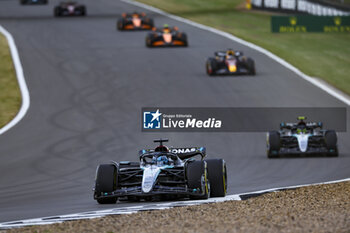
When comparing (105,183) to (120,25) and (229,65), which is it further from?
(120,25)

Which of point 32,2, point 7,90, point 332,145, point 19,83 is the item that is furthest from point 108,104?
point 32,2

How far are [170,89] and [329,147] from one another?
486 inches

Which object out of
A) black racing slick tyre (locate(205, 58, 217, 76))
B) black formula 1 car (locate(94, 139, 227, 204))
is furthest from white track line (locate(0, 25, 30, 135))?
black formula 1 car (locate(94, 139, 227, 204))

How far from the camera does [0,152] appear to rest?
2367cm

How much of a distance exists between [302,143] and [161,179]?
27.2 feet

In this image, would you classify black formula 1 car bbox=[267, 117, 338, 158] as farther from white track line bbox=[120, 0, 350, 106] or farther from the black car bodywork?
the black car bodywork

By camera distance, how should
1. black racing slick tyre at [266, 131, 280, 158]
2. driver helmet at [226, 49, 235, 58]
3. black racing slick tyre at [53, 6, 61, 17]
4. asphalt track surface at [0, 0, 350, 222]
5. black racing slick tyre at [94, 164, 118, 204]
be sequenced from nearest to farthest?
black racing slick tyre at [94, 164, 118, 204] → asphalt track surface at [0, 0, 350, 222] → black racing slick tyre at [266, 131, 280, 158] → driver helmet at [226, 49, 235, 58] → black racing slick tyre at [53, 6, 61, 17]

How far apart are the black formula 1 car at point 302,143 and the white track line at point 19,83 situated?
901cm

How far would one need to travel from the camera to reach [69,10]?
5616 cm

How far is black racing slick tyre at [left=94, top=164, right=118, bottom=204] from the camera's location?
583 inches

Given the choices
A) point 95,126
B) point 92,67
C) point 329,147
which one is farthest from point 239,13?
point 329,147

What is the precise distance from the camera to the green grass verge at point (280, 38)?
38250 mm

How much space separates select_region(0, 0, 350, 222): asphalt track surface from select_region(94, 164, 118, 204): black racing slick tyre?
29 cm

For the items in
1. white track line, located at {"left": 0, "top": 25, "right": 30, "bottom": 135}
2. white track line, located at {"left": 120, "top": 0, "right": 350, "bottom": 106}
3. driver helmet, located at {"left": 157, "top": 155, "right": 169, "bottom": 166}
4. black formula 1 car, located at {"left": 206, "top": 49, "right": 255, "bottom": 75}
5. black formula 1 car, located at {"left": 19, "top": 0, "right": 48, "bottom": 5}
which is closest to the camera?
driver helmet, located at {"left": 157, "top": 155, "right": 169, "bottom": 166}
